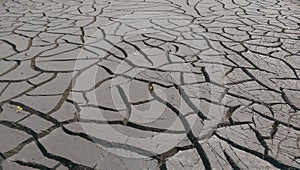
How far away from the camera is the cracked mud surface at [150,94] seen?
2.00 m

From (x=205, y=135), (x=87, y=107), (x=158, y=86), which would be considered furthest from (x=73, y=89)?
(x=205, y=135)

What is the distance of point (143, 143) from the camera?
6.88 feet

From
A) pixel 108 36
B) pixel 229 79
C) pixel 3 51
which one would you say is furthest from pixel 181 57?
pixel 3 51

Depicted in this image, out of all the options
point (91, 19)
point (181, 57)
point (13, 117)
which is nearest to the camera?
point (13, 117)

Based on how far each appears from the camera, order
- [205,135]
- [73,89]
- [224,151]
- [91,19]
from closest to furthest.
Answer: [224,151], [205,135], [73,89], [91,19]

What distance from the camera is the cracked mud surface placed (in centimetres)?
200

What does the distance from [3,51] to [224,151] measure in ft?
9.54

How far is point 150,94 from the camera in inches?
105

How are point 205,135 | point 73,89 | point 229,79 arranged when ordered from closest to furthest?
point 205,135 → point 73,89 → point 229,79

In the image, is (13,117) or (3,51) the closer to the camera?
(13,117)

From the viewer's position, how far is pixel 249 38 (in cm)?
400

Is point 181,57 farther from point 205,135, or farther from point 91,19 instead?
point 91,19

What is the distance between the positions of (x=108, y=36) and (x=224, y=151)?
2565 mm

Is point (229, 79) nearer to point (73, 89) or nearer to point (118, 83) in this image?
point (118, 83)
